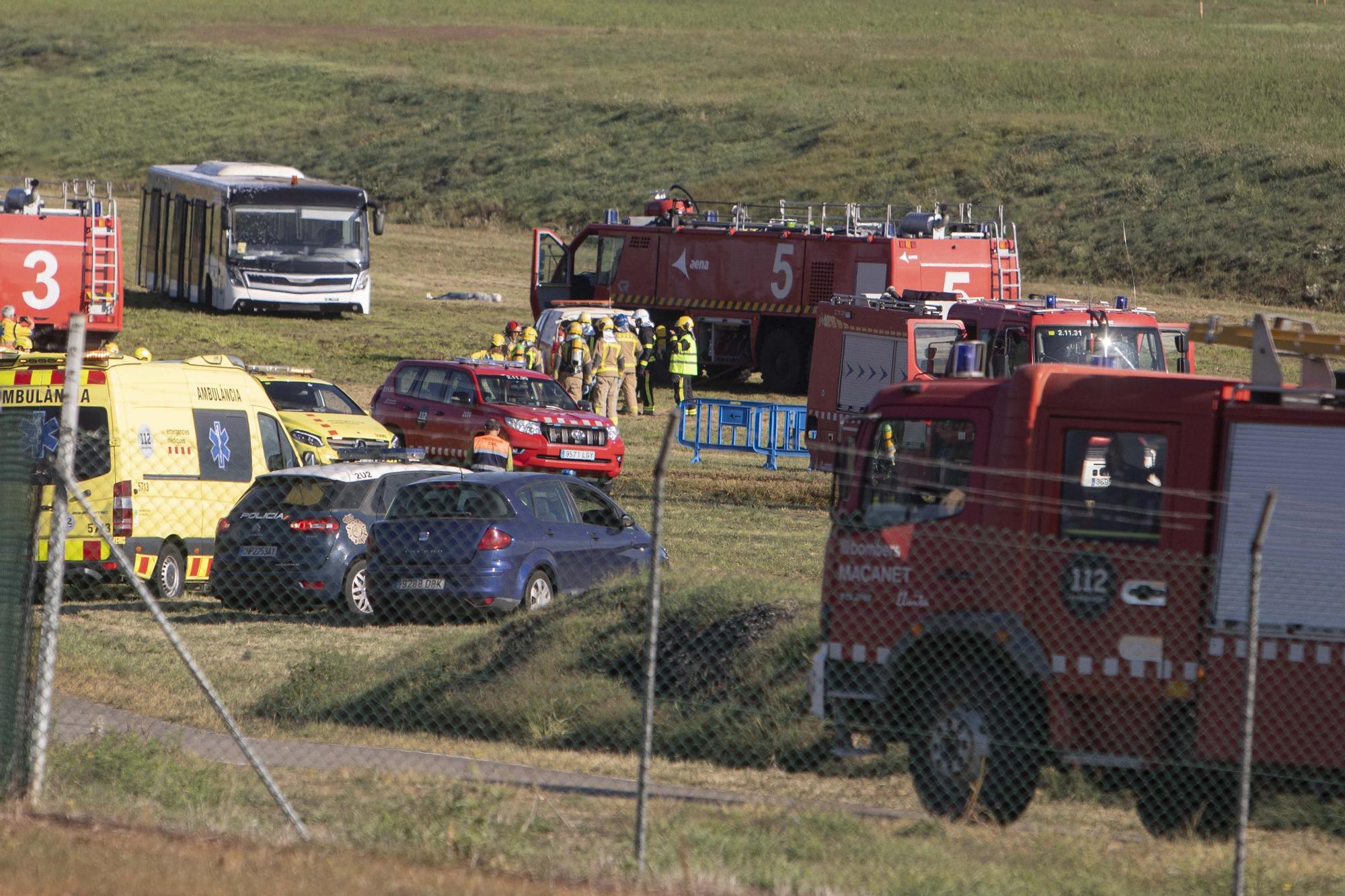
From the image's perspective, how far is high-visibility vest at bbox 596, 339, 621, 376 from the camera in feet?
88.3

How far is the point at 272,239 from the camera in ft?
125

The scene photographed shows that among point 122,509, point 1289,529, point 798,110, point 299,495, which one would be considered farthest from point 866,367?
point 798,110

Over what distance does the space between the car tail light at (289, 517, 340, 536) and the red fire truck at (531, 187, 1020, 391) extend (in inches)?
709

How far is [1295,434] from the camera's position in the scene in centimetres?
859

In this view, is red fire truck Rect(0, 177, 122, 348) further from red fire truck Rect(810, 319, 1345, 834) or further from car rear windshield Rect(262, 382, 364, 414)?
red fire truck Rect(810, 319, 1345, 834)

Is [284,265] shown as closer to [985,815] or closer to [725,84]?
[985,815]

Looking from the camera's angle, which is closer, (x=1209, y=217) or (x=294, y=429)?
(x=294, y=429)

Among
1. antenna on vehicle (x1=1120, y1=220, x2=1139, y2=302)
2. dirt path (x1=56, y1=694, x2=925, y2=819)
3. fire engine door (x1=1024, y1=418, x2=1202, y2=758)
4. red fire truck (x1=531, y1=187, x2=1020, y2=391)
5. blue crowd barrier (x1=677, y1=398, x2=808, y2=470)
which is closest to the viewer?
fire engine door (x1=1024, y1=418, x2=1202, y2=758)

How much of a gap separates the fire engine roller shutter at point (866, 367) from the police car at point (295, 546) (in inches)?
344

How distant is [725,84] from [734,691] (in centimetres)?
7251

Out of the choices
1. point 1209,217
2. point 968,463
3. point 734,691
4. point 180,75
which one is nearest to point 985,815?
point 968,463

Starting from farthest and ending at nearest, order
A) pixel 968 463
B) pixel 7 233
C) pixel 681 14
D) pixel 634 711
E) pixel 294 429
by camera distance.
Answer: pixel 681 14
pixel 7 233
pixel 294 429
pixel 634 711
pixel 968 463

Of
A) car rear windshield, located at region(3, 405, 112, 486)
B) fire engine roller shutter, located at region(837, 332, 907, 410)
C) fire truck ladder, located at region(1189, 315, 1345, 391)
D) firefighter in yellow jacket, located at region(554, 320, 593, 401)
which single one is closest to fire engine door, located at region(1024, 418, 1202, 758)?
fire truck ladder, located at region(1189, 315, 1345, 391)

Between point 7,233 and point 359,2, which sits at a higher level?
point 359,2
